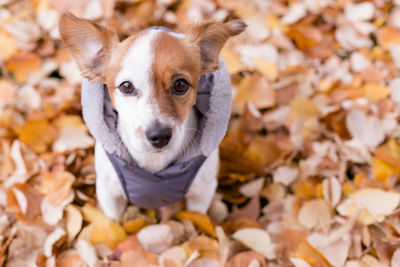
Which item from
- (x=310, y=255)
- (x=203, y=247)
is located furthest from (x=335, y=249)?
(x=203, y=247)

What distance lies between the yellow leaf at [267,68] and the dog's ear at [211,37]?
92cm

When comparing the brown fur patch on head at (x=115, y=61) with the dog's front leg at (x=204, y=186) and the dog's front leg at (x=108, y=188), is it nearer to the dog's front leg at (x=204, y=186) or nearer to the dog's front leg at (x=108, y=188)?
the dog's front leg at (x=108, y=188)

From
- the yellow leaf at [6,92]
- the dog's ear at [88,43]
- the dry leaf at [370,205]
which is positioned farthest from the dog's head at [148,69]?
the yellow leaf at [6,92]

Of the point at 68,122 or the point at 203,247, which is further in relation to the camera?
the point at 68,122

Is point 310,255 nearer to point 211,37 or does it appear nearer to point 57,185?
point 211,37

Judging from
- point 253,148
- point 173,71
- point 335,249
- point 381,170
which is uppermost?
point 173,71

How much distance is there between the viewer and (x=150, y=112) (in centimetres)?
109

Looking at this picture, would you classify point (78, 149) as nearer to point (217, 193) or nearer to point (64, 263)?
point (64, 263)

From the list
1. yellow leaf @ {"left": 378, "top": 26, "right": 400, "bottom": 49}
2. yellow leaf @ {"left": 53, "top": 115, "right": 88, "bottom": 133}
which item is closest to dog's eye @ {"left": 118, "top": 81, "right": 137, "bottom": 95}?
yellow leaf @ {"left": 53, "top": 115, "right": 88, "bottom": 133}

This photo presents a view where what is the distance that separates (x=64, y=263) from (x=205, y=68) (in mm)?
913

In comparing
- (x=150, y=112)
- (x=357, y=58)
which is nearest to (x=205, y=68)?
(x=150, y=112)

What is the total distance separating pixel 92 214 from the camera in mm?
1582

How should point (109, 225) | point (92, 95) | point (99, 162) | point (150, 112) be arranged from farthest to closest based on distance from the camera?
point (109, 225) → point (99, 162) → point (92, 95) → point (150, 112)

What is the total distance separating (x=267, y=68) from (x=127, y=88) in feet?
3.82
